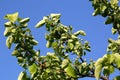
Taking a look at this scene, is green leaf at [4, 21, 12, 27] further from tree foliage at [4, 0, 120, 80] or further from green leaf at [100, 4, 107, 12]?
green leaf at [100, 4, 107, 12]

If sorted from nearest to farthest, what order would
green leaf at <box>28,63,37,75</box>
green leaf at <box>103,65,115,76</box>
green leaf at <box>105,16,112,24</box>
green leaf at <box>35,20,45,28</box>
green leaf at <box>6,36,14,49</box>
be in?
green leaf at <box>103,65,115,76</box> → green leaf at <box>28,63,37,75</box> → green leaf at <box>6,36,14,49</box> → green leaf at <box>35,20,45,28</box> → green leaf at <box>105,16,112,24</box>

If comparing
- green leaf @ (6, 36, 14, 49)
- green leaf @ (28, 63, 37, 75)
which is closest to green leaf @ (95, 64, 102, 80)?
green leaf @ (28, 63, 37, 75)

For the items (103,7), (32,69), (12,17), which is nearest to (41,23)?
(12,17)

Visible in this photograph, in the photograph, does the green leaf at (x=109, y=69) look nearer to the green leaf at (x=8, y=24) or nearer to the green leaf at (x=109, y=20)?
the green leaf at (x=8, y=24)

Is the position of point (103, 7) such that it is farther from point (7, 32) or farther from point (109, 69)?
point (109, 69)

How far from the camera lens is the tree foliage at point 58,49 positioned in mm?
5238

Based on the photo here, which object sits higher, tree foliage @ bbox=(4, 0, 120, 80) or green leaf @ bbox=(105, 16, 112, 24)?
green leaf @ bbox=(105, 16, 112, 24)

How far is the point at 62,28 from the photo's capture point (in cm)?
830

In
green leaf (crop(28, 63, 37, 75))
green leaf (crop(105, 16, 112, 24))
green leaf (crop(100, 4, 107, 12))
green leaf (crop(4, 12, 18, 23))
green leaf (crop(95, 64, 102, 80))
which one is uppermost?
green leaf (crop(100, 4, 107, 12))

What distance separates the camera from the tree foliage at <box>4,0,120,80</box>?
5.24 meters

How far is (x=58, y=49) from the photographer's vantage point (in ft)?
27.6

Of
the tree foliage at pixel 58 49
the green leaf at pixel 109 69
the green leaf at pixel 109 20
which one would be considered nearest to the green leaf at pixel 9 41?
the tree foliage at pixel 58 49

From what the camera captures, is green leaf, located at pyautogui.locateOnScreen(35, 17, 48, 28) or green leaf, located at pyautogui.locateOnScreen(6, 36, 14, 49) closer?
green leaf, located at pyautogui.locateOnScreen(6, 36, 14, 49)

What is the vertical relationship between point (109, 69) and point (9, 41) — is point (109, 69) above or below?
below
